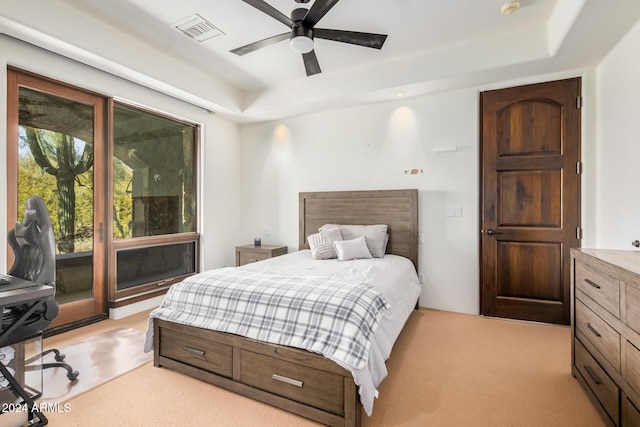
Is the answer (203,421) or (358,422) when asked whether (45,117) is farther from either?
(358,422)

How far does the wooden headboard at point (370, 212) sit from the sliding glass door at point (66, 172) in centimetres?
244

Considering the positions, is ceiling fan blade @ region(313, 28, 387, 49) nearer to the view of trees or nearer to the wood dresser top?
the wood dresser top

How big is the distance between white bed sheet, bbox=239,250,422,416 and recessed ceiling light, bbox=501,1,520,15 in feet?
7.92

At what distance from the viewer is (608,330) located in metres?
1.70

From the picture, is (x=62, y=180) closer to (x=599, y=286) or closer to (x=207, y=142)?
(x=207, y=142)

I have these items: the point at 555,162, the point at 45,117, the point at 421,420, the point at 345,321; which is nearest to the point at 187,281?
the point at 345,321

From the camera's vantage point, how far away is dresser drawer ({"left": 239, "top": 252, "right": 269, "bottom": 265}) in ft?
14.4

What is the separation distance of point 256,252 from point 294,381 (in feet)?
8.96

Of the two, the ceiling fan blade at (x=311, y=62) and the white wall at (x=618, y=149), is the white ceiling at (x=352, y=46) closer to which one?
the white wall at (x=618, y=149)

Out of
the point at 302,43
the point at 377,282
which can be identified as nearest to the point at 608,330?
the point at 377,282

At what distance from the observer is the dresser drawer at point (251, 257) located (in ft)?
14.4

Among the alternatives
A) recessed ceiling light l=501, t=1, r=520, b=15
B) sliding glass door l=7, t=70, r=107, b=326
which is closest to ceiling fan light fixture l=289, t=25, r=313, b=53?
recessed ceiling light l=501, t=1, r=520, b=15

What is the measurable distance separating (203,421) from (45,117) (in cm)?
307

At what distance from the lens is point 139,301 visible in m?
3.70
